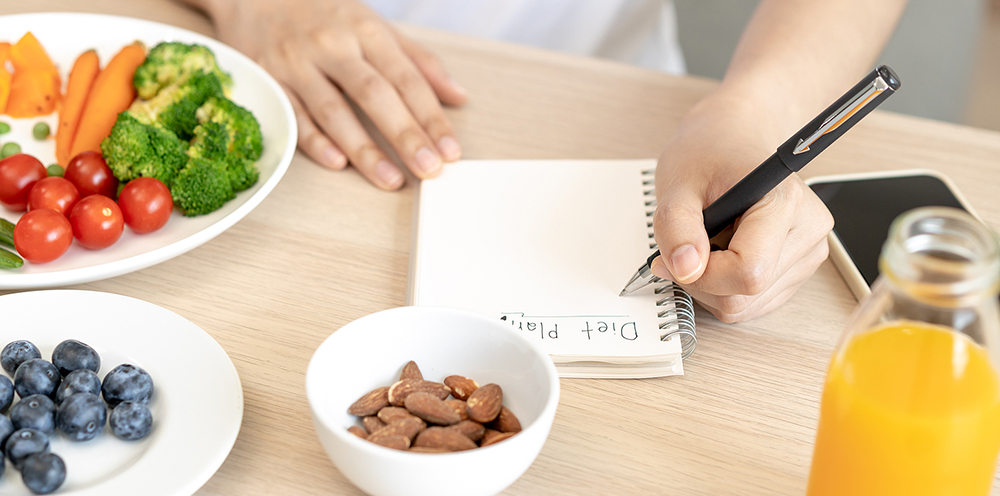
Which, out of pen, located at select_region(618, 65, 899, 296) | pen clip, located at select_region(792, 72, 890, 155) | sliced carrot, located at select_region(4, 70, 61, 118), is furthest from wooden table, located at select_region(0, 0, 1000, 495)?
sliced carrot, located at select_region(4, 70, 61, 118)

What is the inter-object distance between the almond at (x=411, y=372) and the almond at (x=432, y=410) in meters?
0.03

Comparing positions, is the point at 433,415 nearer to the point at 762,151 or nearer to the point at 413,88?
the point at 762,151

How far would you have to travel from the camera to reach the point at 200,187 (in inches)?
34.9

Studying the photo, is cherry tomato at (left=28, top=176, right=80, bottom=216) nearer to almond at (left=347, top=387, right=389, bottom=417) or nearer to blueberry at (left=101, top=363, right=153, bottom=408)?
blueberry at (left=101, top=363, right=153, bottom=408)

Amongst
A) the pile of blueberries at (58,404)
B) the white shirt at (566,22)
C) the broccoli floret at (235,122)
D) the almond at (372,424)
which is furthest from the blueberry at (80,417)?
the white shirt at (566,22)

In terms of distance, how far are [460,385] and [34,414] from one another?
0.33 meters

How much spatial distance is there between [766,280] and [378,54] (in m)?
0.69

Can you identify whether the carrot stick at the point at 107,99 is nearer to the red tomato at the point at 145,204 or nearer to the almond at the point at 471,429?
the red tomato at the point at 145,204

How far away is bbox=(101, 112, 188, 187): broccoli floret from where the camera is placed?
0.88m

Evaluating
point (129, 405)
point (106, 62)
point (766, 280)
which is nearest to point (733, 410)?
point (766, 280)

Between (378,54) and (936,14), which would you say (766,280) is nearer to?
(378,54)

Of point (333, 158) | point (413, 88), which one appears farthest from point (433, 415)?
point (413, 88)

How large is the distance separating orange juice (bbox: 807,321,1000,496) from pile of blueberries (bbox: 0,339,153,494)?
53 cm

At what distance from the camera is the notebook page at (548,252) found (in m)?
0.77
